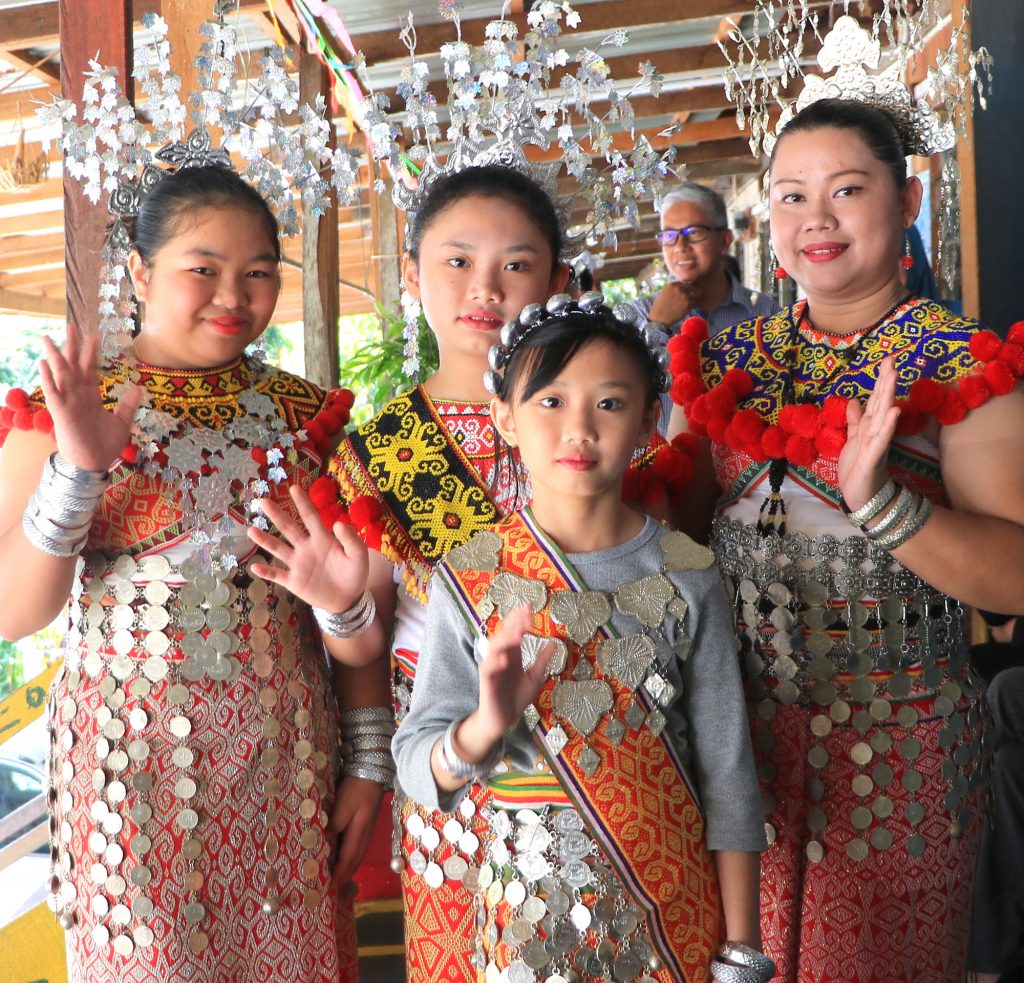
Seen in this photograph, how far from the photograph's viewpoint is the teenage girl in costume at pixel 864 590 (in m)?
1.62

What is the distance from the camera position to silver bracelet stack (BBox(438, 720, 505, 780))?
1353 millimetres

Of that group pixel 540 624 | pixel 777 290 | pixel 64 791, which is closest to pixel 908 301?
pixel 540 624

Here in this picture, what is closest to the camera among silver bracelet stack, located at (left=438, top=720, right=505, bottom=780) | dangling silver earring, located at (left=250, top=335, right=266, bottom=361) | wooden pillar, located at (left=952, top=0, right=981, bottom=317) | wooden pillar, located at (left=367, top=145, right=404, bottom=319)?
silver bracelet stack, located at (left=438, top=720, right=505, bottom=780)

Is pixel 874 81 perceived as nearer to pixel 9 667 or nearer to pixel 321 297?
pixel 321 297

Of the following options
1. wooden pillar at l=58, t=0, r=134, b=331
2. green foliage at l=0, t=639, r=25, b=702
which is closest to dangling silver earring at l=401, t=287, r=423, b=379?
wooden pillar at l=58, t=0, r=134, b=331

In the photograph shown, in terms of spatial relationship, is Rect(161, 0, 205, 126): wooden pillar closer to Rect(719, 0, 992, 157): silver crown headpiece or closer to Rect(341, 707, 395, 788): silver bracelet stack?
Rect(719, 0, 992, 157): silver crown headpiece

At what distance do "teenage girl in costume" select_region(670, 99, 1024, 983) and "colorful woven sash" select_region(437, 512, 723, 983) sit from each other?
0.27m

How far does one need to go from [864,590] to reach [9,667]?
23.9ft

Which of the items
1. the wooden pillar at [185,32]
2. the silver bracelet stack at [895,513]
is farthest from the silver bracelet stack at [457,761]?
the wooden pillar at [185,32]

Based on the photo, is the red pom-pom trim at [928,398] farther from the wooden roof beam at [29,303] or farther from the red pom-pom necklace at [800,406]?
the wooden roof beam at [29,303]

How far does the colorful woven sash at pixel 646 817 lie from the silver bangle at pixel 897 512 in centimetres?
40

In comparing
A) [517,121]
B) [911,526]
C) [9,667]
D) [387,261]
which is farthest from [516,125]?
[9,667]

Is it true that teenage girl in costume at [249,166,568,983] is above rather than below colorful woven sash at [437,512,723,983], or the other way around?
above

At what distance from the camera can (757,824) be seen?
58.1 inches
